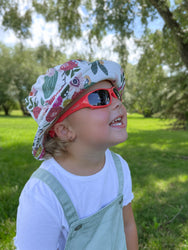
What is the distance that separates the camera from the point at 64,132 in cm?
123

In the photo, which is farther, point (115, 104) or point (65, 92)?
point (115, 104)

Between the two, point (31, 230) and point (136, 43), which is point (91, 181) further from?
point (136, 43)

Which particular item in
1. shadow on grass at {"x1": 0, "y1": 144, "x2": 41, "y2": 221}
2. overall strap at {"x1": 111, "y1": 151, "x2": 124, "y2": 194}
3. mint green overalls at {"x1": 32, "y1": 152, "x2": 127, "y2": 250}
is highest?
overall strap at {"x1": 111, "y1": 151, "x2": 124, "y2": 194}

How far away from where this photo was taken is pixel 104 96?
1171mm

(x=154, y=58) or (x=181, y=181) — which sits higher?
(x=154, y=58)

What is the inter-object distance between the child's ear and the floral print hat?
0.06 metres

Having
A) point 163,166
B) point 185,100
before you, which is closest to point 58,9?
point 163,166

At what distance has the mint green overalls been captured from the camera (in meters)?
1.08

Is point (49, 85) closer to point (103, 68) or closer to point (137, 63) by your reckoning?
point (103, 68)

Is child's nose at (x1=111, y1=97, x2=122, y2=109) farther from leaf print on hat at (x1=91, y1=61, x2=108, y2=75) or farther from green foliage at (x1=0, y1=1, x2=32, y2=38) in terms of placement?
green foliage at (x1=0, y1=1, x2=32, y2=38)

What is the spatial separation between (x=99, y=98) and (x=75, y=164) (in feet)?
1.38

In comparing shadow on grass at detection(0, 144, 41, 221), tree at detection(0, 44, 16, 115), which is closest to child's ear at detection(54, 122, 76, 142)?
shadow on grass at detection(0, 144, 41, 221)

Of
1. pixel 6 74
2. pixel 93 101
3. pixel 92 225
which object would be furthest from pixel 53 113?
pixel 6 74

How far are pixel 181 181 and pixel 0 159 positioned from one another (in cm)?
418
